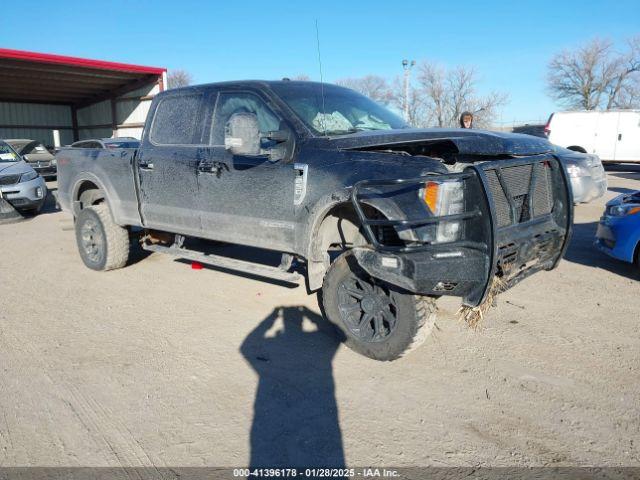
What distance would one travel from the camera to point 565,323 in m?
4.34

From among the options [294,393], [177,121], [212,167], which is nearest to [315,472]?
[294,393]

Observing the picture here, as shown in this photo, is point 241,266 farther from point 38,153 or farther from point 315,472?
point 38,153

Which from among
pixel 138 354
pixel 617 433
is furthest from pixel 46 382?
pixel 617 433

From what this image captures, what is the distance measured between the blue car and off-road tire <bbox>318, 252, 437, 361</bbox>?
2.95m

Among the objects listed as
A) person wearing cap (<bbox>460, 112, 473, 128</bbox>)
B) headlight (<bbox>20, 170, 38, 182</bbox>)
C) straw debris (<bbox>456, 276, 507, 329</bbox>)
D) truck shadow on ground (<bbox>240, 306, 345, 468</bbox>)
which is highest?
person wearing cap (<bbox>460, 112, 473, 128</bbox>)

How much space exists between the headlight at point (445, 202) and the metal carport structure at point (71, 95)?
20.2 meters

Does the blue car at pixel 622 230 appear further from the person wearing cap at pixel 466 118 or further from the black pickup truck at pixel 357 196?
the person wearing cap at pixel 466 118

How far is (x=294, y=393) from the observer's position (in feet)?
10.7

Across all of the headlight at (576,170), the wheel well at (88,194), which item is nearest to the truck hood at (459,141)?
the wheel well at (88,194)

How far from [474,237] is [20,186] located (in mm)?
10398

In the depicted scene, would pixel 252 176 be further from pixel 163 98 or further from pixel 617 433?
pixel 617 433

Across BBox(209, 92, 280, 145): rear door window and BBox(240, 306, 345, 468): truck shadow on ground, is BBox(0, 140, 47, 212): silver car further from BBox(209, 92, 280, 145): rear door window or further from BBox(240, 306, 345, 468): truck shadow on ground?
BBox(240, 306, 345, 468): truck shadow on ground

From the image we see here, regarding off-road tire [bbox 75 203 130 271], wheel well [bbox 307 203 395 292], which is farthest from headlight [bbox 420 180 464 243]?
off-road tire [bbox 75 203 130 271]

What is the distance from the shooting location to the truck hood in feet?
10.9
